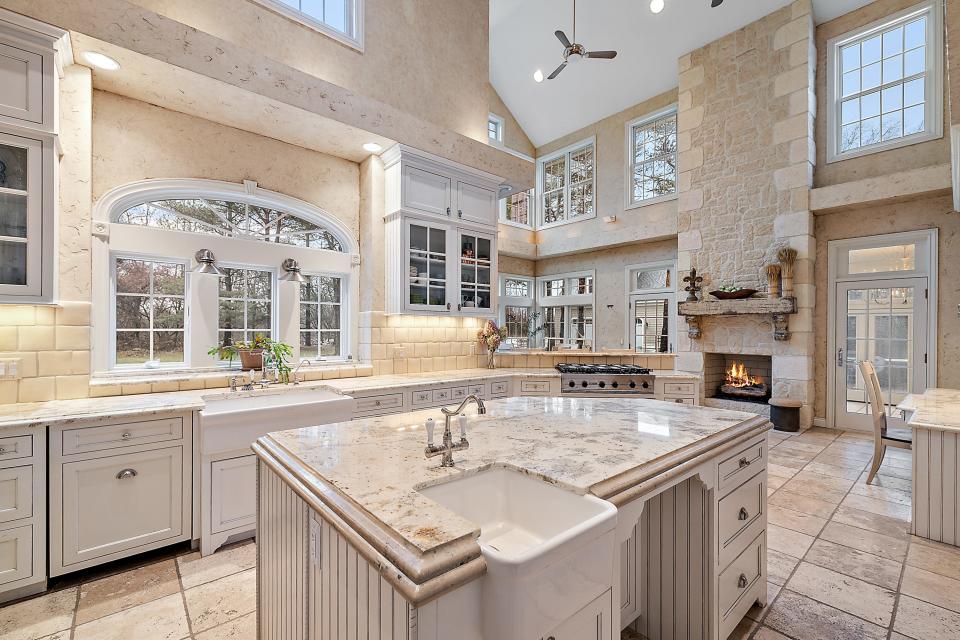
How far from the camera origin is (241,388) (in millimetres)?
3283

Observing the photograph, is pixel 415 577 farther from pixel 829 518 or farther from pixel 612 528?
pixel 829 518

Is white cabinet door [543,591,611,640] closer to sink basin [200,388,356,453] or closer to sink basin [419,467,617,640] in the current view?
sink basin [419,467,617,640]

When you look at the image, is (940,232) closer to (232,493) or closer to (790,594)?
(790,594)

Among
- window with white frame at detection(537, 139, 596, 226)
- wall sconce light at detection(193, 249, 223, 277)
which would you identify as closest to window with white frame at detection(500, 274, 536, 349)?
window with white frame at detection(537, 139, 596, 226)

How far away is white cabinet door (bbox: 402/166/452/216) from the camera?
4112 millimetres

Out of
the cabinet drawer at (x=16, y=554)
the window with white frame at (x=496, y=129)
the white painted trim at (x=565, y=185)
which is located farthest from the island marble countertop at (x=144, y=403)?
the window with white frame at (x=496, y=129)

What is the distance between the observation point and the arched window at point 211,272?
324 cm

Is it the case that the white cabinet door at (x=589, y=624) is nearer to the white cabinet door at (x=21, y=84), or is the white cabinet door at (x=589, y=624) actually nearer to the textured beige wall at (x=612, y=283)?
the white cabinet door at (x=21, y=84)

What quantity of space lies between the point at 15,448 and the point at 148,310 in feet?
4.65

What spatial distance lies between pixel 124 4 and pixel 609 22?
20.8 ft

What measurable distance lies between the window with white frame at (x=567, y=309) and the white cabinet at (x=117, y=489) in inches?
255

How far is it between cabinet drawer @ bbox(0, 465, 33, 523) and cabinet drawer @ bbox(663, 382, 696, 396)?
15.7ft

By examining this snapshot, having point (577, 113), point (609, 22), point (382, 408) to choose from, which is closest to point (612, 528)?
point (382, 408)

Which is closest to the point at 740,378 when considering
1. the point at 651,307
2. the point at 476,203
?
the point at 651,307
